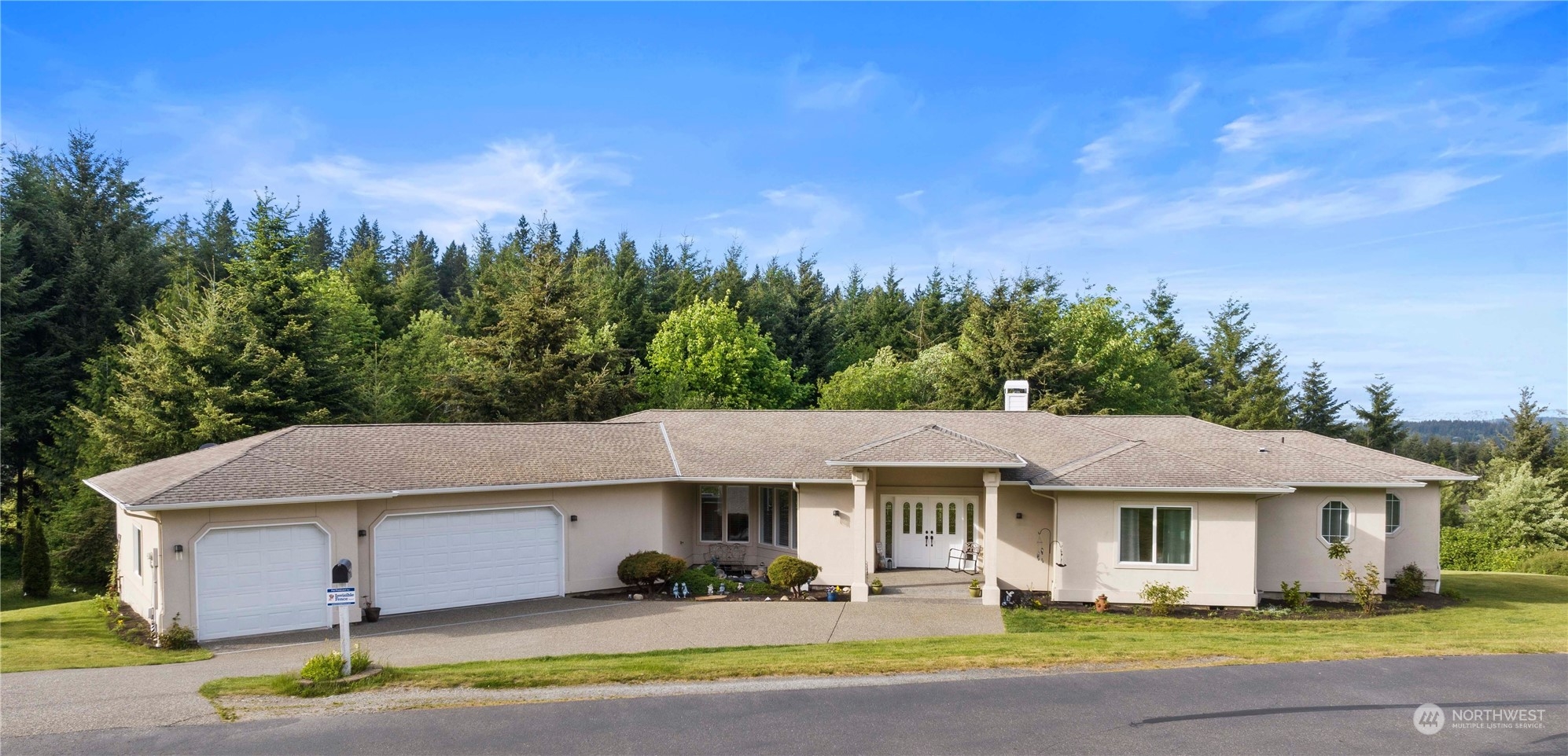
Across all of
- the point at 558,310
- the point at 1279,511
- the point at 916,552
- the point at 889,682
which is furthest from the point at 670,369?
the point at 889,682

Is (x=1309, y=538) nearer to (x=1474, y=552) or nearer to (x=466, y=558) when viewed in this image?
(x=466, y=558)

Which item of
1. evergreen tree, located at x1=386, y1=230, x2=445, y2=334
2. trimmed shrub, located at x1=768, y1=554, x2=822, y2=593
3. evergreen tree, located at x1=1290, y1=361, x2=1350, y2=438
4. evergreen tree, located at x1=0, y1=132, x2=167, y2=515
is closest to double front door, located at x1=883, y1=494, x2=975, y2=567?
trimmed shrub, located at x1=768, y1=554, x2=822, y2=593

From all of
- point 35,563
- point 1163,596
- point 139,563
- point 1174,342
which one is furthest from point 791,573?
point 1174,342

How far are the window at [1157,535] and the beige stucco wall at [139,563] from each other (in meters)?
17.6

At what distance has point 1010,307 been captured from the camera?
127ft

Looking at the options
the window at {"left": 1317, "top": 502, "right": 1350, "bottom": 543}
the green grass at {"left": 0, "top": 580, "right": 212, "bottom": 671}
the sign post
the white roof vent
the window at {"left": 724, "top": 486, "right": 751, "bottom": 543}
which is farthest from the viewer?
the white roof vent

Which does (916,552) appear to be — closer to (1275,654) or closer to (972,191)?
(1275,654)

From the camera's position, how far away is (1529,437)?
143 ft

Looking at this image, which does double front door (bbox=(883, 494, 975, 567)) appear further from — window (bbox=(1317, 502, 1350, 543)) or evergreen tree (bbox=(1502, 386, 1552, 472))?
evergreen tree (bbox=(1502, 386, 1552, 472))

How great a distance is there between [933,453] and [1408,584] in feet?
38.4

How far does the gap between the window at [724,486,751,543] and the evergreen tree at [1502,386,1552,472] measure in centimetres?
4476

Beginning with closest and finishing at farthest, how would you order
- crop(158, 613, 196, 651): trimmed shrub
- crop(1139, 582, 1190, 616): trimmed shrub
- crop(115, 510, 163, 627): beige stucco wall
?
crop(158, 613, 196, 651): trimmed shrub < crop(115, 510, 163, 627): beige stucco wall < crop(1139, 582, 1190, 616): trimmed shrub

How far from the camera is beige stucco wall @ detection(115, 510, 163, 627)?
14.5 meters

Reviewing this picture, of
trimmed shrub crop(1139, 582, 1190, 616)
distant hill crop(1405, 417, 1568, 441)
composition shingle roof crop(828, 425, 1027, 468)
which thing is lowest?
distant hill crop(1405, 417, 1568, 441)
